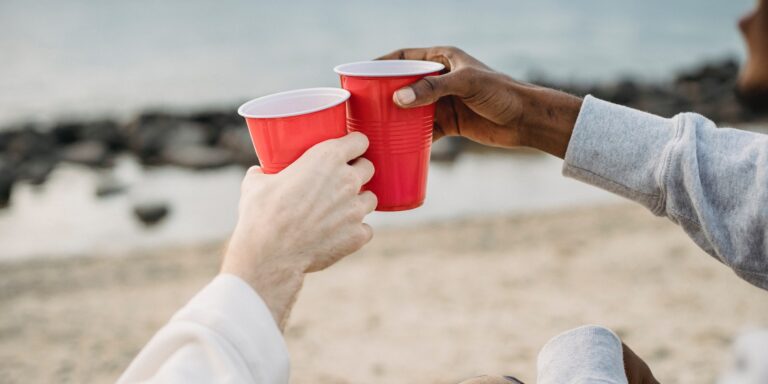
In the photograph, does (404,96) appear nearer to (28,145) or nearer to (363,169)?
(363,169)

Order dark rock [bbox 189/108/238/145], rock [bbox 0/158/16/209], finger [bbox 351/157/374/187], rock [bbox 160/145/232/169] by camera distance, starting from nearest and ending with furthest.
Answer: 1. finger [bbox 351/157/374/187]
2. rock [bbox 0/158/16/209]
3. rock [bbox 160/145/232/169]
4. dark rock [bbox 189/108/238/145]

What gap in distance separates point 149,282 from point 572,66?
1687cm

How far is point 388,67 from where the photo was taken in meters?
1.96

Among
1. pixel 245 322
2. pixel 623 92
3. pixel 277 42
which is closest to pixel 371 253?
pixel 245 322

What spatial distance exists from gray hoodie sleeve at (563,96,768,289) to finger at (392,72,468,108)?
0.36 m

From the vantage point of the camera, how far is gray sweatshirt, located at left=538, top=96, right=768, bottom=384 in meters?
1.54

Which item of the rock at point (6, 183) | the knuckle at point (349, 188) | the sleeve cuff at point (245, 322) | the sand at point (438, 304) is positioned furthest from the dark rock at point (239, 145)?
the sleeve cuff at point (245, 322)

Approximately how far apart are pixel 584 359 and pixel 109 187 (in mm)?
9295

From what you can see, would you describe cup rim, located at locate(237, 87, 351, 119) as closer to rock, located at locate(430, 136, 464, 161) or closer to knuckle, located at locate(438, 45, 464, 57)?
knuckle, located at locate(438, 45, 464, 57)

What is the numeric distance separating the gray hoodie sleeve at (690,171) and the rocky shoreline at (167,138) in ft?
28.5

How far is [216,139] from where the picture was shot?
12859mm

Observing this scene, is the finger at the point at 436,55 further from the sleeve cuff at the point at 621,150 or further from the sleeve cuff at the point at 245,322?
the sleeve cuff at the point at 245,322

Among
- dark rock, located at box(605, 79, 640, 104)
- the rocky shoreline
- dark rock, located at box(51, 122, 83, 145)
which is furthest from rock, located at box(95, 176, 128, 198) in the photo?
dark rock, located at box(605, 79, 640, 104)

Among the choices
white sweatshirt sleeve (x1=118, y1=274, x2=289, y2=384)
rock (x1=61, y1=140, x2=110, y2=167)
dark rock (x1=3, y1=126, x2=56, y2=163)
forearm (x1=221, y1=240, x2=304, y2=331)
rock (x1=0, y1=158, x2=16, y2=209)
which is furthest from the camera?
dark rock (x1=3, y1=126, x2=56, y2=163)
